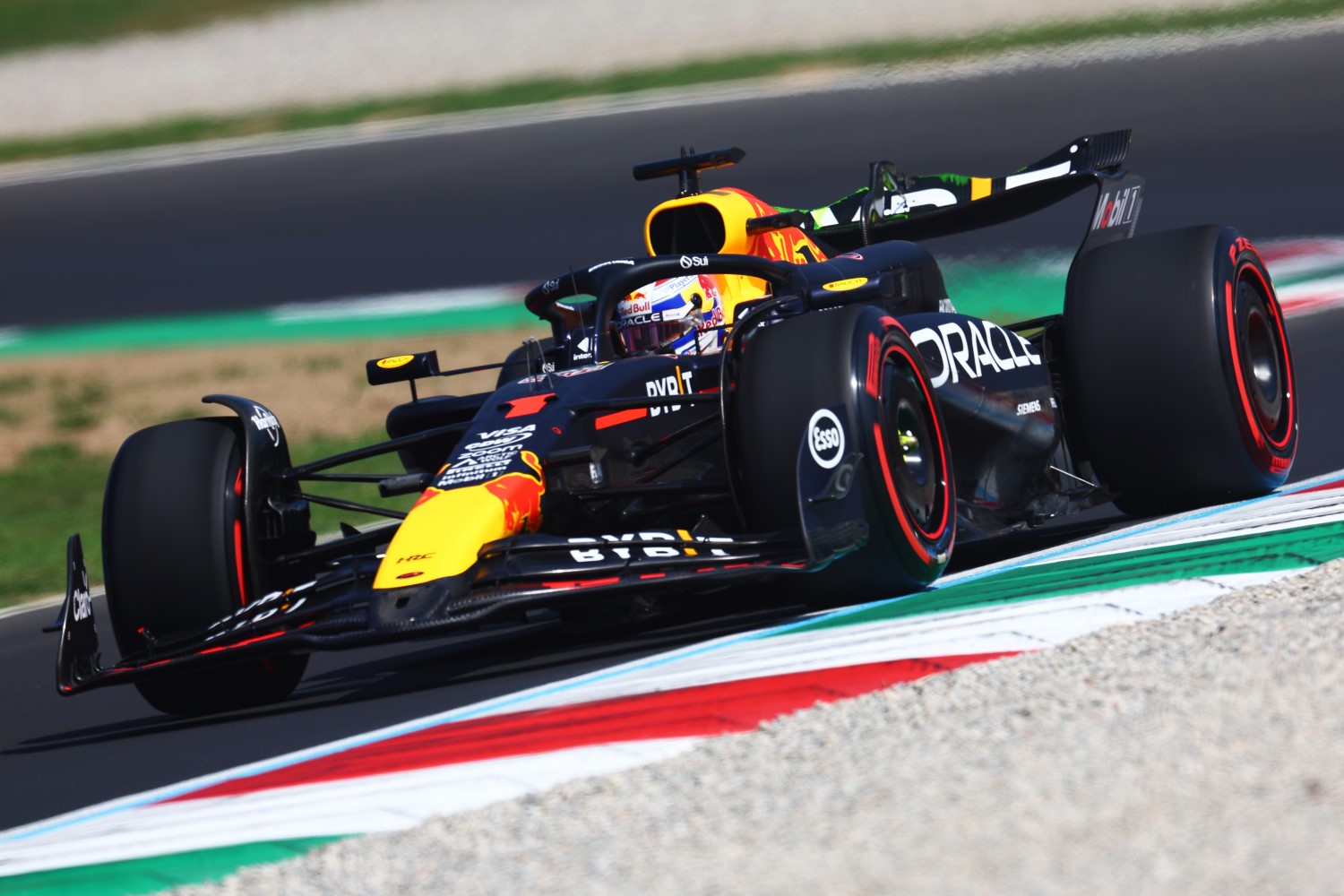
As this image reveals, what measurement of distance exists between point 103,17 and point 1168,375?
28125 millimetres

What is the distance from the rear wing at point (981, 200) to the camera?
838 centimetres

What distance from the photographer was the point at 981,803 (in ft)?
10.6

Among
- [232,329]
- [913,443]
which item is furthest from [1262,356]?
[232,329]

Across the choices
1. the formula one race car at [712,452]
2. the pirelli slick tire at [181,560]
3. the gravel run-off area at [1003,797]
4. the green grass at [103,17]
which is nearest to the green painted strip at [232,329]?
the formula one race car at [712,452]

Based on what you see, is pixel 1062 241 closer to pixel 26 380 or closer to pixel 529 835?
pixel 26 380

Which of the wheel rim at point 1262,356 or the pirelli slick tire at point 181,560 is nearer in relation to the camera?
the pirelli slick tire at point 181,560

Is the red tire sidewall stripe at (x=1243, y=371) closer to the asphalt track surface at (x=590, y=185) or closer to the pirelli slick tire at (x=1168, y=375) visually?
the pirelli slick tire at (x=1168, y=375)

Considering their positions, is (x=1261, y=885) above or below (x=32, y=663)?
below

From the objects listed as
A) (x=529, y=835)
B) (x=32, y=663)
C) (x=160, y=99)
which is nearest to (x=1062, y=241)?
(x=32, y=663)

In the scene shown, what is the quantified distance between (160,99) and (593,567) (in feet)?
79.2

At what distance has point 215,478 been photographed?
6.43 m

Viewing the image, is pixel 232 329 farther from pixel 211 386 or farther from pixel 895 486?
pixel 895 486

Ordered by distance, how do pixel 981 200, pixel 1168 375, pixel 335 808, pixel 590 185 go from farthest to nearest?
pixel 590 185
pixel 981 200
pixel 1168 375
pixel 335 808

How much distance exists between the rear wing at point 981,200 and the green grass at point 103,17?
23.3 m
